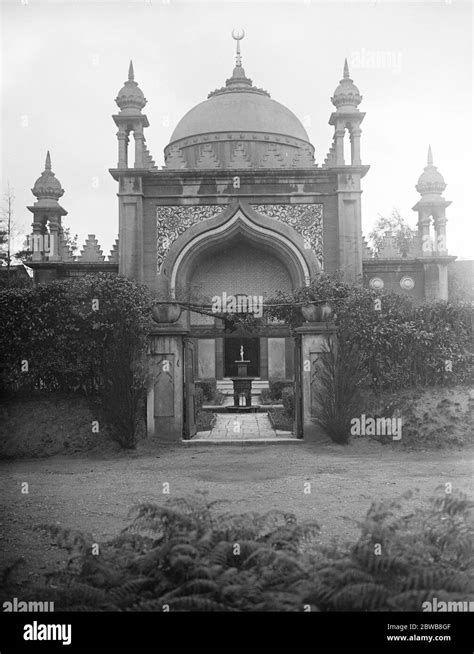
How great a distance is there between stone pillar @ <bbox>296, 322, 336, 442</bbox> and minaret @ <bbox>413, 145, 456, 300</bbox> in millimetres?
8080

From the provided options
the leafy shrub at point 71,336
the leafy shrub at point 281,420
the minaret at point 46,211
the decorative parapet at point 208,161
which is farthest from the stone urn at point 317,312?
the minaret at point 46,211

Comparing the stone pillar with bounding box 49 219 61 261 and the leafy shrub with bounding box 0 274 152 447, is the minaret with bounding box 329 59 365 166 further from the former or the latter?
the leafy shrub with bounding box 0 274 152 447

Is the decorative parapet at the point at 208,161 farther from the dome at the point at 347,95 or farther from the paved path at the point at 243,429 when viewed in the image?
the paved path at the point at 243,429

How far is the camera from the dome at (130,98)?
17.0 metres

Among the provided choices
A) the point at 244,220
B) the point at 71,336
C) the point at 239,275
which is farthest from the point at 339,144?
the point at 71,336

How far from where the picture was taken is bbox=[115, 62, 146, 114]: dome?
Answer: 1700cm

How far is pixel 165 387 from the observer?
10539 millimetres

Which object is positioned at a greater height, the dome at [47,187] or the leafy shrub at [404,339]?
the dome at [47,187]

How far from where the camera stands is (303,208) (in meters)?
16.8

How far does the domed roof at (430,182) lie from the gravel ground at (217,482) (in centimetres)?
1160

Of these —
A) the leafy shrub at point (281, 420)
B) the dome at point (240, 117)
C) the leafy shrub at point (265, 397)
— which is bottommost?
the leafy shrub at point (281, 420)

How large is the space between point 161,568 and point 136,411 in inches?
260

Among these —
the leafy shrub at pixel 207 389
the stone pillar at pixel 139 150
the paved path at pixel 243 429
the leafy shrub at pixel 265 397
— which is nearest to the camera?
the paved path at pixel 243 429
